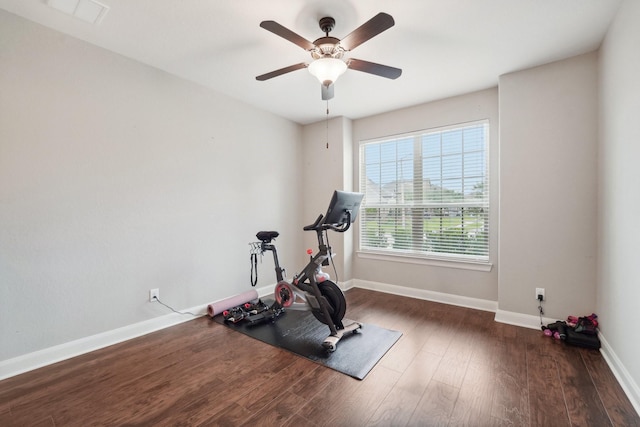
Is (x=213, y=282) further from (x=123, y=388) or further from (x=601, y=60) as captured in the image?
(x=601, y=60)

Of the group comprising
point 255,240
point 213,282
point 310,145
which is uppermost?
point 310,145

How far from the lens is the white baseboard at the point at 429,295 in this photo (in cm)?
327

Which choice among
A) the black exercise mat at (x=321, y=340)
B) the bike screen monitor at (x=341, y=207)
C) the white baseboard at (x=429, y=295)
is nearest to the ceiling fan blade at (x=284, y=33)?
the bike screen monitor at (x=341, y=207)

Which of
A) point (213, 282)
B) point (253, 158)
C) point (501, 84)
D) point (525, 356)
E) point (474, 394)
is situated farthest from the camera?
point (253, 158)

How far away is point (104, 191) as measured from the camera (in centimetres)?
245

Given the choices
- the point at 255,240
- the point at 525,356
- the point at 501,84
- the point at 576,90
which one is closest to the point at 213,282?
the point at 255,240

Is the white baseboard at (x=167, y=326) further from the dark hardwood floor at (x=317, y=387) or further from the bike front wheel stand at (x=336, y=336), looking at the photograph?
the bike front wheel stand at (x=336, y=336)

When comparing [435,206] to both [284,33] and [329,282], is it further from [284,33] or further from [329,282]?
[284,33]

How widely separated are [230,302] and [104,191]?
5.59ft

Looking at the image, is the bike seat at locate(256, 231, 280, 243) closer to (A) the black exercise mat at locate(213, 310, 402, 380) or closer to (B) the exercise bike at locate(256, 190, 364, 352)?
(B) the exercise bike at locate(256, 190, 364, 352)

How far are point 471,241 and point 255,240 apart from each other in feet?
9.14

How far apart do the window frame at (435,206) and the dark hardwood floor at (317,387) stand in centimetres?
100

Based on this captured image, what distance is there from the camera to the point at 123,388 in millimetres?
1868

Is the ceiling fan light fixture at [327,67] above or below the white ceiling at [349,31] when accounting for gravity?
below
